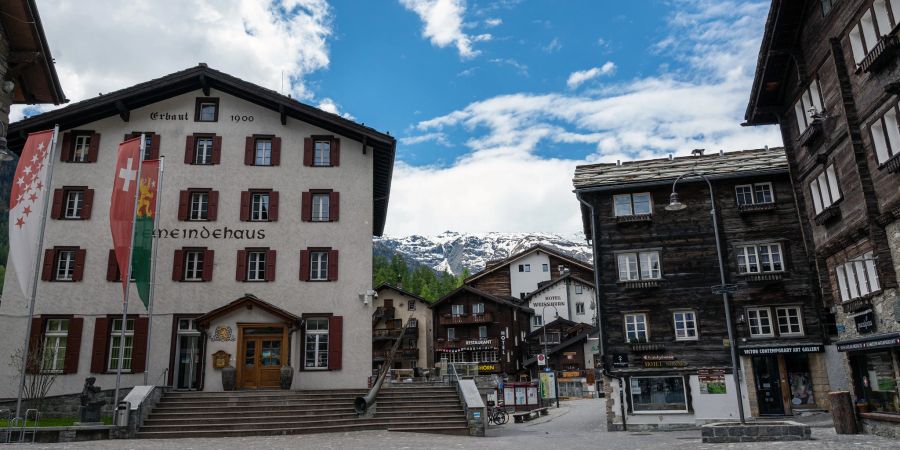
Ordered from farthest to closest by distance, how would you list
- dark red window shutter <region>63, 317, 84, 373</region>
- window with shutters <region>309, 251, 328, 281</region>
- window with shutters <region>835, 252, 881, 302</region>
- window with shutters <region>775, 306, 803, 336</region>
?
window with shutters <region>309, 251, 328, 281</region> < window with shutters <region>775, 306, 803, 336</region> < dark red window shutter <region>63, 317, 84, 373</region> < window with shutters <region>835, 252, 881, 302</region>

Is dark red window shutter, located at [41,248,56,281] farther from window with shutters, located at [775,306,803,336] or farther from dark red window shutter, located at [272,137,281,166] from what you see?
window with shutters, located at [775,306,803,336]

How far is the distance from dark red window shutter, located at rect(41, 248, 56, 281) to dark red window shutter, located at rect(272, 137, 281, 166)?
9728 millimetres

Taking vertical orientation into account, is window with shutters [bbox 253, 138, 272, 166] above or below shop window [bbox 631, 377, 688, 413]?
above

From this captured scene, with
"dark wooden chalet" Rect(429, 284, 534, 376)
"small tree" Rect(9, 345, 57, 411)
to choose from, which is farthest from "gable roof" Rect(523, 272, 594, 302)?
"small tree" Rect(9, 345, 57, 411)

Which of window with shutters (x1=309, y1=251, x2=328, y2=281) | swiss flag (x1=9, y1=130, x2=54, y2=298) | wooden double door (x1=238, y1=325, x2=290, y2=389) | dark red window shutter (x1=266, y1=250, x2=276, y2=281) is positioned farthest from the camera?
window with shutters (x1=309, y1=251, x2=328, y2=281)

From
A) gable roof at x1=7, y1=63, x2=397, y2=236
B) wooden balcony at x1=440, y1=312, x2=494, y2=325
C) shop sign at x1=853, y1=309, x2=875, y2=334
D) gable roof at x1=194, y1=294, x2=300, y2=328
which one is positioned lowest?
shop sign at x1=853, y1=309, x2=875, y2=334

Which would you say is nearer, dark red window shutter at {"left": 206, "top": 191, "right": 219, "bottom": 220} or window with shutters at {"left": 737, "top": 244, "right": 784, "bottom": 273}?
window with shutters at {"left": 737, "top": 244, "right": 784, "bottom": 273}

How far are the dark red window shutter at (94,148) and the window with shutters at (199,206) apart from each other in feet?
14.9

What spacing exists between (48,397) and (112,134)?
1145 cm

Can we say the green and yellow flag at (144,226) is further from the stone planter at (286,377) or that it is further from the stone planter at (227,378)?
the stone planter at (286,377)

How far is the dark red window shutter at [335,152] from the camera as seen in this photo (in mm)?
29656

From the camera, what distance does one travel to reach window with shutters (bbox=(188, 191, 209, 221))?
1120 inches

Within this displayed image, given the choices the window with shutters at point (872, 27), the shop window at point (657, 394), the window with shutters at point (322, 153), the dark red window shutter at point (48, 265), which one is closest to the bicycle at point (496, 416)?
the shop window at point (657, 394)

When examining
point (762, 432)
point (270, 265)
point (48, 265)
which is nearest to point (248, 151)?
point (270, 265)
